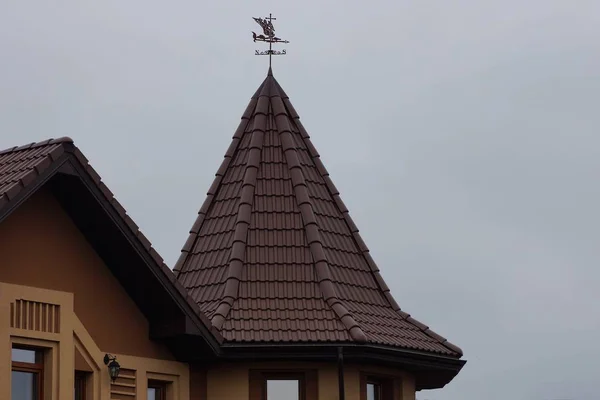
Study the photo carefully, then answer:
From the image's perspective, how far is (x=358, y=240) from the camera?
68.4ft

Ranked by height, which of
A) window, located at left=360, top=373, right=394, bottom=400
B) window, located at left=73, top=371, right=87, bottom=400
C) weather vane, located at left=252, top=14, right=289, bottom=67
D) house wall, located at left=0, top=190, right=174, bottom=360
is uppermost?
weather vane, located at left=252, top=14, right=289, bottom=67

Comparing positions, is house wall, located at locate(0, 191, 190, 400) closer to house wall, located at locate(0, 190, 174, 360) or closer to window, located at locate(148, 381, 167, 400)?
house wall, located at locate(0, 190, 174, 360)

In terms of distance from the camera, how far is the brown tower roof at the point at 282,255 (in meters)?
18.6

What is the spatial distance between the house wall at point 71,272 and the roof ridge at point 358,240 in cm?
387

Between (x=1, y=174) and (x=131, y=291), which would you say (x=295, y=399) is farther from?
(x=1, y=174)

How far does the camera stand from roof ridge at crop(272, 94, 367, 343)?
18.6 meters

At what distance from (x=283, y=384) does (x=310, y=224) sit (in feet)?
8.25

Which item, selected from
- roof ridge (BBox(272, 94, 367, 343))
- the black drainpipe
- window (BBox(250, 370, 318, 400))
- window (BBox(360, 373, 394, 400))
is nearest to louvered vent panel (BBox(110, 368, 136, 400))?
window (BBox(250, 370, 318, 400))

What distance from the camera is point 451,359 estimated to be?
19812 millimetres

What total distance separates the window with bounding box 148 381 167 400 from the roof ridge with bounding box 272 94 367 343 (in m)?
2.55

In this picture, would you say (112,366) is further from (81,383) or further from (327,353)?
(327,353)

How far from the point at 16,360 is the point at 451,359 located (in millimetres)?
6789

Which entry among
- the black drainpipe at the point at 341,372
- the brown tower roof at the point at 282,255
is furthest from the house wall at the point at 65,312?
the black drainpipe at the point at 341,372

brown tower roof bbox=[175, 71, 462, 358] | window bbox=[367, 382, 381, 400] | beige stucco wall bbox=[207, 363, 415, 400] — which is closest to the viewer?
beige stucco wall bbox=[207, 363, 415, 400]
